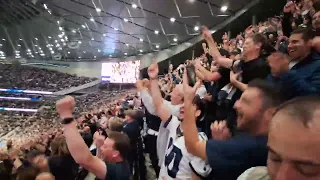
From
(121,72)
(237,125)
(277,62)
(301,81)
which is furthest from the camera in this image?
(121,72)

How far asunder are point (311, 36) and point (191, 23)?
1076cm

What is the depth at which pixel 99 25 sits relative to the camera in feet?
59.7

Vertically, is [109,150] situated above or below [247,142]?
below

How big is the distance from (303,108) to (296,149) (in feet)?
0.36

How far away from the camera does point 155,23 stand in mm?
14883

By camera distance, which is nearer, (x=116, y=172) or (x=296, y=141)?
(x=296, y=141)

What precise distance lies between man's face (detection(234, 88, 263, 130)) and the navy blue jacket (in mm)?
138

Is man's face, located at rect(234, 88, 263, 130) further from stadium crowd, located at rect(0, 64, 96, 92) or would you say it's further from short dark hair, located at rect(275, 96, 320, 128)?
stadium crowd, located at rect(0, 64, 96, 92)

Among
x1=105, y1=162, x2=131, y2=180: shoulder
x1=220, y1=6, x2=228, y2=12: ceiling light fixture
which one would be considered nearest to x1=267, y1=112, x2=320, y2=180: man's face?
x1=105, y1=162, x2=131, y2=180: shoulder

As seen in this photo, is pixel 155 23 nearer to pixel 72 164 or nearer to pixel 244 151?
pixel 72 164

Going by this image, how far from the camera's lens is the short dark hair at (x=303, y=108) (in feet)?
2.93

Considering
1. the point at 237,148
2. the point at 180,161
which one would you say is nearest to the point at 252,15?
the point at 180,161

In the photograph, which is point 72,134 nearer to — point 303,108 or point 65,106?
point 65,106

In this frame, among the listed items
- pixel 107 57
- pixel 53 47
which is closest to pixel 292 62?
pixel 107 57
